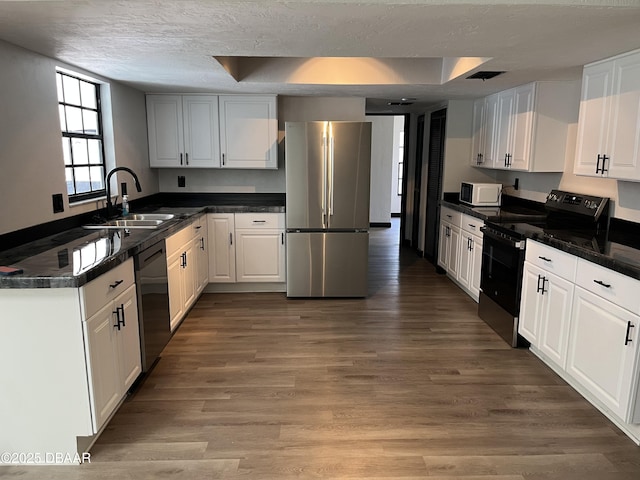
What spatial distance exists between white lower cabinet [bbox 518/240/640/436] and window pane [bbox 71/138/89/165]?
3440 millimetres

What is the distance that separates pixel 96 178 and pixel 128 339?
178 cm

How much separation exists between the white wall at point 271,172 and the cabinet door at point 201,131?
0.34 metres

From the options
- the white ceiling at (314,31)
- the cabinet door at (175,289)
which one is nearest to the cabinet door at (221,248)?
the cabinet door at (175,289)

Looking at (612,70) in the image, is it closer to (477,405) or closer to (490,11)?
(490,11)

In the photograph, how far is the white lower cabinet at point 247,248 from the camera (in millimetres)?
4719

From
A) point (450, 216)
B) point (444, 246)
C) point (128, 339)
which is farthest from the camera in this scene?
point (444, 246)

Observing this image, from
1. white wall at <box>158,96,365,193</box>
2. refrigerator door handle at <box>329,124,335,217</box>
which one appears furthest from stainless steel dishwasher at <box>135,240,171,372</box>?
white wall at <box>158,96,365,193</box>

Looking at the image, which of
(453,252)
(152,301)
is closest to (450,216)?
(453,252)

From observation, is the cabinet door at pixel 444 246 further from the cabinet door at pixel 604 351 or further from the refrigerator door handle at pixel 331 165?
the cabinet door at pixel 604 351

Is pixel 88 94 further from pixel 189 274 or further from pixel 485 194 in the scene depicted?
pixel 485 194

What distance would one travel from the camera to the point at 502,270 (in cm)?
371

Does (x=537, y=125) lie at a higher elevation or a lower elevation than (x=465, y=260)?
higher

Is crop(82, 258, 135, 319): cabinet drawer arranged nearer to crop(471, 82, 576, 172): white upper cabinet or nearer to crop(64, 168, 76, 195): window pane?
crop(64, 168, 76, 195): window pane

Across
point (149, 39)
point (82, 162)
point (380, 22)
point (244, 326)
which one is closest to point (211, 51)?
point (149, 39)
